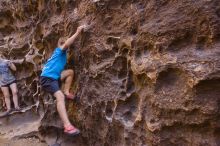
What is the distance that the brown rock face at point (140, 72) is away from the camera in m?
2.41

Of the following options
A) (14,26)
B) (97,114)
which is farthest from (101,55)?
(14,26)

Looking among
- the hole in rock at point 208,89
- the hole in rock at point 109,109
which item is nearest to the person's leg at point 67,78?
the hole in rock at point 109,109

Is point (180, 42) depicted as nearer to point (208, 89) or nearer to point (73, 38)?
point (208, 89)

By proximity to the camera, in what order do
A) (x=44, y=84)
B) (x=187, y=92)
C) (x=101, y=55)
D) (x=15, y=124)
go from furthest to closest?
(x=15, y=124), (x=44, y=84), (x=101, y=55), (x=187, y=92)

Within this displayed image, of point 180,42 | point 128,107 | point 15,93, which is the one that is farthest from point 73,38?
point 15,93

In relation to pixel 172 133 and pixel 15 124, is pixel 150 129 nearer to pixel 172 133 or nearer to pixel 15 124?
pixel 172 133

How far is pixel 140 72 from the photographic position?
2762 millimetres

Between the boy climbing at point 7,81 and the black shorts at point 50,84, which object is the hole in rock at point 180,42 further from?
the boy climbing at point 7,81

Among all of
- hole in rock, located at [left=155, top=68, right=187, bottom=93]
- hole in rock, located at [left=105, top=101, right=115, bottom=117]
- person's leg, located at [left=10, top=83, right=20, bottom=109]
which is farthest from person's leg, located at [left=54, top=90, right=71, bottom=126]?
person's leg, located at [left=10, top=83, right=20, bottom=109]

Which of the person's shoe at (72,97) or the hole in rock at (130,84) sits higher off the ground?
the hole in rock at (130,84)

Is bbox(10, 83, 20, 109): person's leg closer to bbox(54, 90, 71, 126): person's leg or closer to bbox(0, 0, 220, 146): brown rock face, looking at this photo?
bbox(0, 0, 220, 146): brown rock face

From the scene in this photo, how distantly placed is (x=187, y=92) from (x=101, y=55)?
3.51 ft

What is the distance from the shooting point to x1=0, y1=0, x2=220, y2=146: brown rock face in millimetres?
2406

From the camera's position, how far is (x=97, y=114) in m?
3.33
